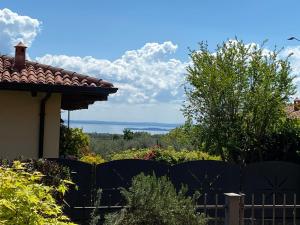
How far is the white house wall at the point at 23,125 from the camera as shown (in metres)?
12.5

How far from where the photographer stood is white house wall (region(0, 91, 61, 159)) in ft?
41.1

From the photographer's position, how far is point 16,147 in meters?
12.6

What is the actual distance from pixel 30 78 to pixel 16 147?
1.61m

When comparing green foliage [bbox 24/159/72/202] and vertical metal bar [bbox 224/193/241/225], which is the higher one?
green foliage [bbox 24/159/72/202]

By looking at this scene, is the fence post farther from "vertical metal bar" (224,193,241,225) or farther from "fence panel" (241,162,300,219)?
"fence panel" (241,162,300,219)

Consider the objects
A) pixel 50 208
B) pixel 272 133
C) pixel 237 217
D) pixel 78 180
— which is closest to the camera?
pixel 50 208

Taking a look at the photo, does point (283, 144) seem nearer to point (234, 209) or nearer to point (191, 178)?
point (191, 178)

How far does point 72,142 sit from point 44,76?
720cm

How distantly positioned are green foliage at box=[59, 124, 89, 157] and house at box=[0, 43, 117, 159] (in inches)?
213

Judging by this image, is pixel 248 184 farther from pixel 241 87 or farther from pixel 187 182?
pixel 241 87

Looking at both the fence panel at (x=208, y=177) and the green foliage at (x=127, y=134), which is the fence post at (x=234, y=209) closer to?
the fence panel at (x=208, y=177)

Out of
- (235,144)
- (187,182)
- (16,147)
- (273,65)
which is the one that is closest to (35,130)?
(16,147)

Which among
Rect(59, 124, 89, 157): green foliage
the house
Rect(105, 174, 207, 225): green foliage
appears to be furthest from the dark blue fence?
Rect(59, 124, 89, 157): green foliage

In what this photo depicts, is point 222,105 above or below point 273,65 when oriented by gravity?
below
